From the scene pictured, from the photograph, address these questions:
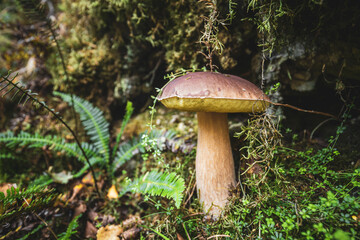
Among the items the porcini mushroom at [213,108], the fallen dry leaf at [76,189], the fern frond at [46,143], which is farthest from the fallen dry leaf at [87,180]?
the porcini mushroom at [213,108]

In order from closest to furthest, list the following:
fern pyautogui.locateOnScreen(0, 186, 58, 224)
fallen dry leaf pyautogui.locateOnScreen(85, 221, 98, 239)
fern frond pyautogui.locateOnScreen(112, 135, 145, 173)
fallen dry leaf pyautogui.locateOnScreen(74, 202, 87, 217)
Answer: fern pyautogui.locateOnScreen(0, 186, 58, 224)
fallen dry leaf pyautogui.locateOnScreen(85, 221, 98, 239)
fallen dry leaf pyautogui.locateOnScreen(74, 202, 87, 217)
fern frond pyautogui.locateOnScreen(112, 135, 145, 173)

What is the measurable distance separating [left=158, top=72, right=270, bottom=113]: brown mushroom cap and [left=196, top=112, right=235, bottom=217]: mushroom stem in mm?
299

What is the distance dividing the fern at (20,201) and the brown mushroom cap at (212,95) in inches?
52.4

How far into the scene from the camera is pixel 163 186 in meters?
1.61

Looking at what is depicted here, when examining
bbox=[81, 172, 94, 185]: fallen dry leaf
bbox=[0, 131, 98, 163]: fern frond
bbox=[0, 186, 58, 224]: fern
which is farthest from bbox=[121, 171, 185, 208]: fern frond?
bbox=[0, 131, 98, 163]: fern frond

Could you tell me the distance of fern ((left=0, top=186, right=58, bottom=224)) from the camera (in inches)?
53.4

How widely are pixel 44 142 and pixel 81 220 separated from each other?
109cm

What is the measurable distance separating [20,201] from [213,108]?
6.06 feet

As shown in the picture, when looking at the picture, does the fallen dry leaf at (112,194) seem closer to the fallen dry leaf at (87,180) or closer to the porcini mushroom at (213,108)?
the fallen dry leaf at (87,180)

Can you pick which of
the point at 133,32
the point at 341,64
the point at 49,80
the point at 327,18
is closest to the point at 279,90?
the point at 341,64

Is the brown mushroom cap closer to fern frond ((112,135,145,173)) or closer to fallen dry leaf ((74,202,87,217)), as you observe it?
fern frond ((112,135,145,173))

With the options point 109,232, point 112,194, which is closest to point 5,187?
point 112,194

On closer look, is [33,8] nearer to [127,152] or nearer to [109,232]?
[127,152]

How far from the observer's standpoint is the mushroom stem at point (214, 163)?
62.9 inches
